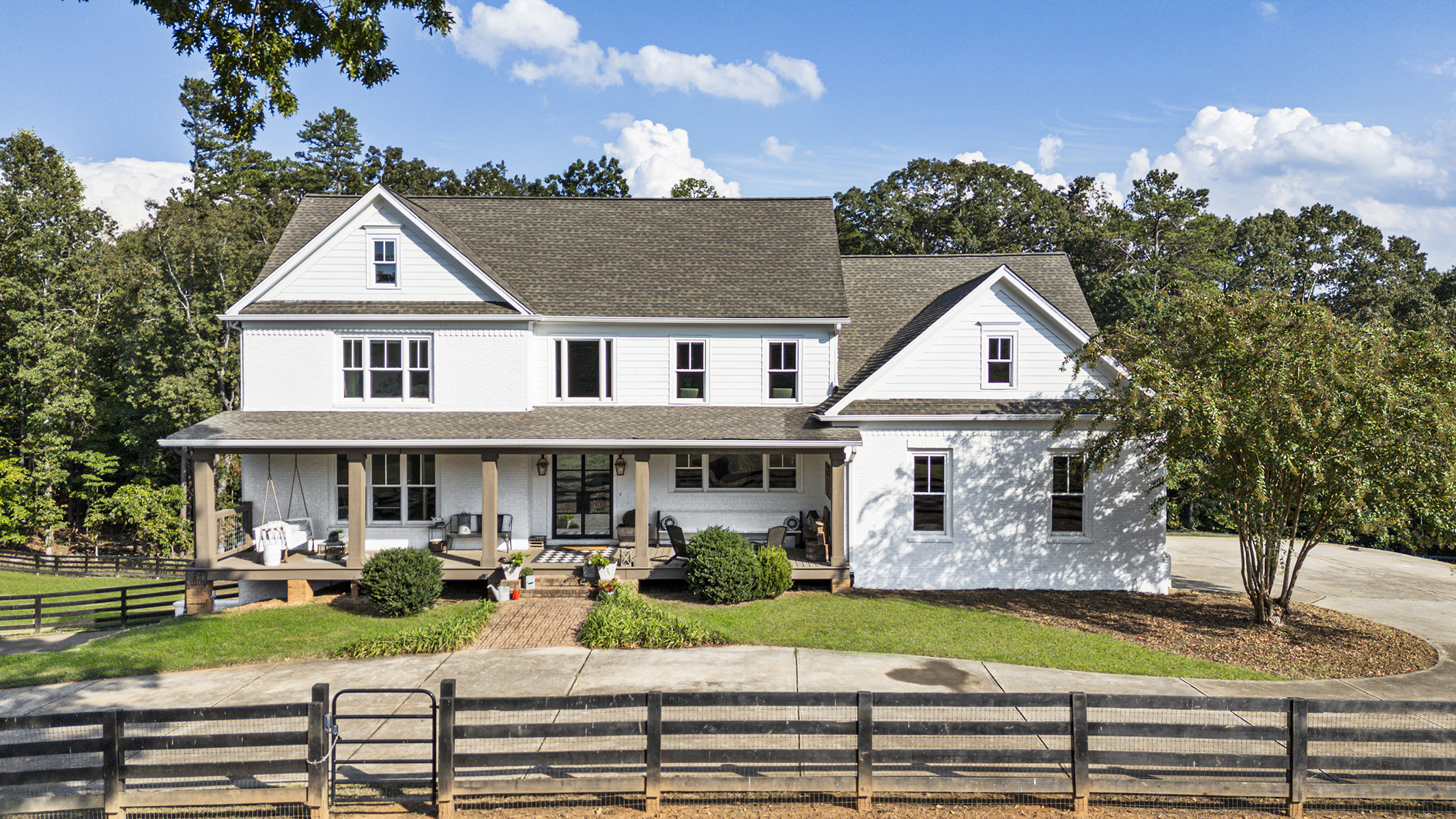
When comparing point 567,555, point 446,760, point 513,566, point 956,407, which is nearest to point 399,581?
point 513,566

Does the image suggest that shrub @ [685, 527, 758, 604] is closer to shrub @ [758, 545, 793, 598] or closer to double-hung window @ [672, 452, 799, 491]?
shrub @ [758, 545, 793, 598]

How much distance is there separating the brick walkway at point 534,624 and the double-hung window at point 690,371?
565 cm

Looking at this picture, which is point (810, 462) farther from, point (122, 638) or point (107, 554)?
point (107, 554)

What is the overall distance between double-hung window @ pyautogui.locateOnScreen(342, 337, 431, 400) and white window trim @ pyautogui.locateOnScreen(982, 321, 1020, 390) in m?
12.9

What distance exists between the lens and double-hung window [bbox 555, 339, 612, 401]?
63.6 ft

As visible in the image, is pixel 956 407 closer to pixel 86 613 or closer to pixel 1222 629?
pixel 1222 629

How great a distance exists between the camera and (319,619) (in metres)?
15.6

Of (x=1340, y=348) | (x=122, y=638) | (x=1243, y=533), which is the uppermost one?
(x=1340, y=348)

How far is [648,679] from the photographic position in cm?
1187

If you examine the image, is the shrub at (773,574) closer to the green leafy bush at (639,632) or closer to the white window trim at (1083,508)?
the green leafy bush at (639,632)

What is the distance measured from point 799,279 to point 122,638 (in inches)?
638

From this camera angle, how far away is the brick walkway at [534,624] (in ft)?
45.6

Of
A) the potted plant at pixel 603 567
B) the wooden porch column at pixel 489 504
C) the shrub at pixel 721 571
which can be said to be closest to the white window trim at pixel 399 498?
the wooden porch column at pixel 489 504

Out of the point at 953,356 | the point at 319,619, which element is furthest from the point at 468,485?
the point at 953,356
